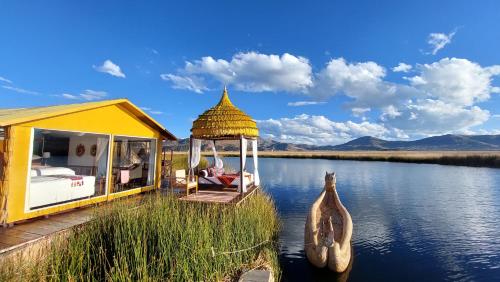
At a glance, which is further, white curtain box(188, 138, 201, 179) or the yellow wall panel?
white curtain box(188, 138, 201, 179)

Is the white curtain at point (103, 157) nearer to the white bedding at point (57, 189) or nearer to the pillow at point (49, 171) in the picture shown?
the white bedding at point (57, 189)

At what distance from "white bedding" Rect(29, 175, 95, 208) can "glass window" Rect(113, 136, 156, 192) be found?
165cm

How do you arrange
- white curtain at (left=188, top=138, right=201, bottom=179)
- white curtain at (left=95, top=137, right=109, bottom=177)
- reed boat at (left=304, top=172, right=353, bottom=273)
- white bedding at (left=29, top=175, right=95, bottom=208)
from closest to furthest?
reed boat at (left=304, top=172, right=353, bottom=273) < white bedding at (left=29, top=175, right=95, bottom=208) < white curtain at (left=95, top=137, right=109, bottom=177) < white curtain at (left=188, top=138, right=201, bottom=179)

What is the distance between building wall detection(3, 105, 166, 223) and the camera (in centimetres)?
591

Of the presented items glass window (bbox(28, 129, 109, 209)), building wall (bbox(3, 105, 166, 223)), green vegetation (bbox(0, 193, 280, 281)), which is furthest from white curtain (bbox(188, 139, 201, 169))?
green vegetation (bbox(0, 193, 280, 281))

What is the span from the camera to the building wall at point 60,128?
591cm

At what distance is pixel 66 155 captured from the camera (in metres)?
12.4

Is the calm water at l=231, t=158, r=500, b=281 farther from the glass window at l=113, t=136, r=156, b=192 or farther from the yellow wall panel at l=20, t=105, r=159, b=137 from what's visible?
the yellow wall panel at l=20, t=105, r=159, b=137

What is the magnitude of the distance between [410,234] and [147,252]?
873 cm

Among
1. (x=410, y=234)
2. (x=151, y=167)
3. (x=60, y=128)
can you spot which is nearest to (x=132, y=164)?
(x=151, y=167)

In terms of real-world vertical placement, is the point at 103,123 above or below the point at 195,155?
above

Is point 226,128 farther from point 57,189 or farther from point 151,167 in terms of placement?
point 57,189

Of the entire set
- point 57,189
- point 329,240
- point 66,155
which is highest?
point 66,155

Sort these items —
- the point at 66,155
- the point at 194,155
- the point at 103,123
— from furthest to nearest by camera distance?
the point at 66,155 < the point at 194,155 < the point at 103,123
